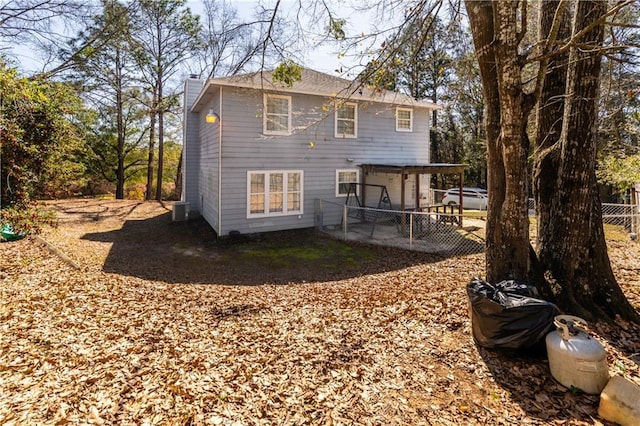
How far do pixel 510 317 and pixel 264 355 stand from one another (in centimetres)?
236

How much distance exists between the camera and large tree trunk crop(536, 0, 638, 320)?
418cm

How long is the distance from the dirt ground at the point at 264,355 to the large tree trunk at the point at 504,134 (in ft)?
3.04

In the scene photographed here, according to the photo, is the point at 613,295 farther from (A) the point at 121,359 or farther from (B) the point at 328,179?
(B) the point at 328,179

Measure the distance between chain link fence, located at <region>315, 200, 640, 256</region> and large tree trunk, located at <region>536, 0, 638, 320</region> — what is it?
14.9 feet

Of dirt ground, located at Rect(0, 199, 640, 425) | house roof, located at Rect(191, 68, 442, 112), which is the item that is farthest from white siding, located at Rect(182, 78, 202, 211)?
dirt ground, located at Rect(0, 199, 640, 425)

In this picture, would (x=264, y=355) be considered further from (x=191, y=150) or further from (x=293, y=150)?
(x=191, y=150)

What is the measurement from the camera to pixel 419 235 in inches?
434

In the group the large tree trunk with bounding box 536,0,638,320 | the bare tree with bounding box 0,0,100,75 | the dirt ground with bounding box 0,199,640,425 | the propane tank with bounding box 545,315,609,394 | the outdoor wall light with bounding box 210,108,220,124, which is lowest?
the dirt ground with bounding box 0,199,640,425

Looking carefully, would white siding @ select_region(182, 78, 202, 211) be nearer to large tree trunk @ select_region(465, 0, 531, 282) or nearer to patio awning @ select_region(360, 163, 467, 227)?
patio awning @ select_region(360, 163, 467, 227)

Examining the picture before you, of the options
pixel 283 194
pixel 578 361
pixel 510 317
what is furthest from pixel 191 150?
pixel 578 361

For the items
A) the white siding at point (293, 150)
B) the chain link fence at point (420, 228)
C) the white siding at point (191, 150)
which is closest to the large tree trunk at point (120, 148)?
the white siding at point (191, 150)

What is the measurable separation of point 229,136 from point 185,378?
903 centimetres

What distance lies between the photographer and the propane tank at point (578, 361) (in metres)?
2.82

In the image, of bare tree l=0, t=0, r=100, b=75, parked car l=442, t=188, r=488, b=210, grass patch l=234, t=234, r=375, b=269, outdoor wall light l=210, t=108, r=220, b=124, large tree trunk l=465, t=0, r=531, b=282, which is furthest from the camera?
parked car l=442, t=188, r=488, b=210
